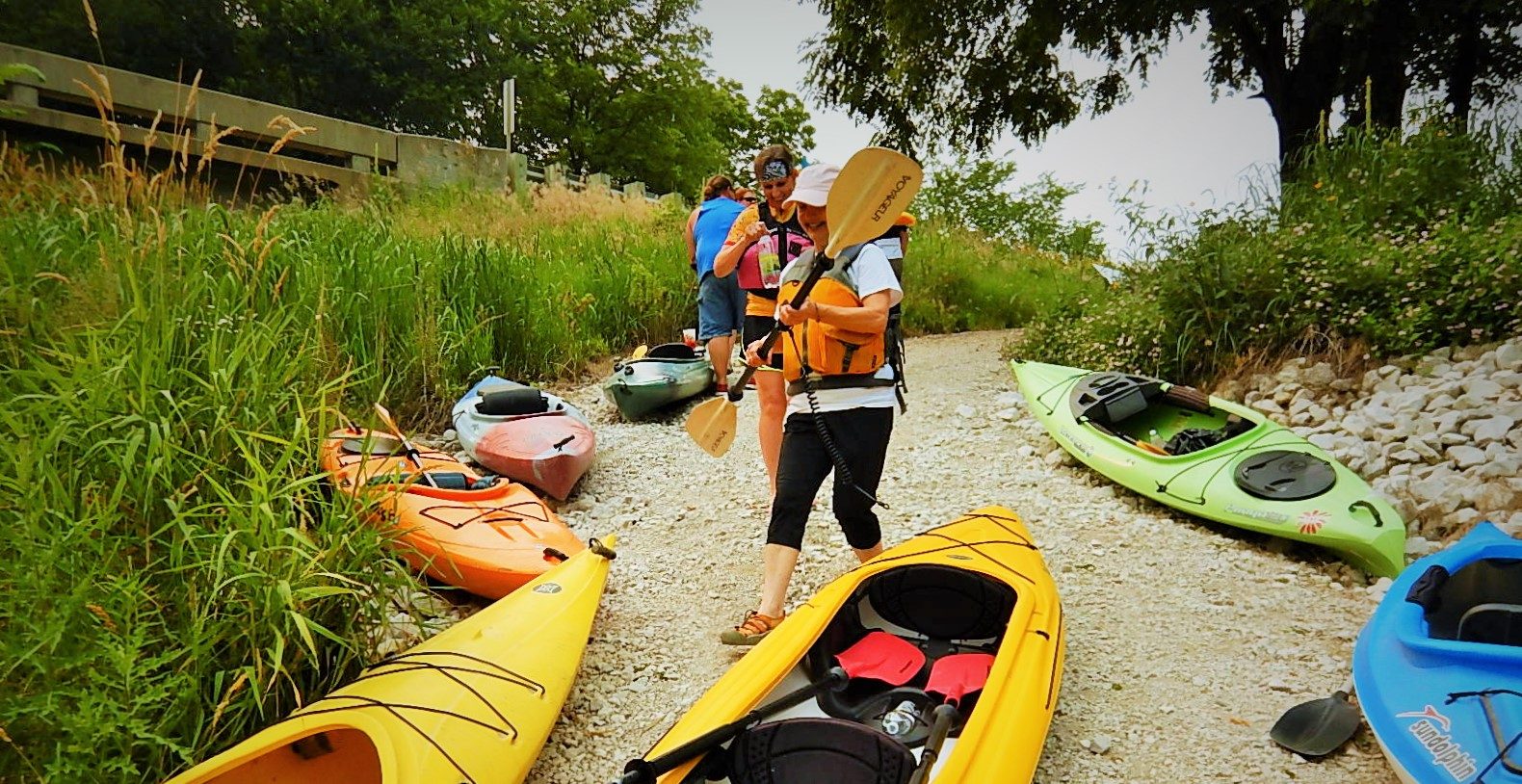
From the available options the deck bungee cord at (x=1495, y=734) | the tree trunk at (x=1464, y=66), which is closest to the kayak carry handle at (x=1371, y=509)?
the deck bungee cord at (x=1495, y=734)

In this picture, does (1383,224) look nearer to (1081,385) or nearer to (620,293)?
(1081,385)

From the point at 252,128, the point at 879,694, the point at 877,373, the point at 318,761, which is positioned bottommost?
the point at 318,761

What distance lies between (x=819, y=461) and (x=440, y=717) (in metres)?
1.31

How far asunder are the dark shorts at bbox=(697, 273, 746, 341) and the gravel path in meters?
0.71

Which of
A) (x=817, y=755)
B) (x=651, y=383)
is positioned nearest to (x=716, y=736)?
(x=817, y=755)

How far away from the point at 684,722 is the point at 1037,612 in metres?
1.05

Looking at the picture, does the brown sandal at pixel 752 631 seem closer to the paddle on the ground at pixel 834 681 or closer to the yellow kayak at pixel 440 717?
the paddle on the ground at pixel 834 681

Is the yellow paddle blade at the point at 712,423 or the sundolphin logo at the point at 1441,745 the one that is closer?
the sundolphin logo at the point at 1441,745

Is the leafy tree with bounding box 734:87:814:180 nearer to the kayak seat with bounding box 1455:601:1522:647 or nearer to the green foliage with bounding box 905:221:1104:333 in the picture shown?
the green foliage with bounding box 905:221:1104:333

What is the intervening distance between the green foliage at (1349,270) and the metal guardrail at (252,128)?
5.48 meters

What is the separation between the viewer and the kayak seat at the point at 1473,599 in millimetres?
2332

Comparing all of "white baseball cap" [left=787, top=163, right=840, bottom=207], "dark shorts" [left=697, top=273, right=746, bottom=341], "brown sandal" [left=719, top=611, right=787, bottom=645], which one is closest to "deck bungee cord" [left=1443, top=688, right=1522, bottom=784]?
"brown sandal" [left=719, top=611, right=787, bottom=645]

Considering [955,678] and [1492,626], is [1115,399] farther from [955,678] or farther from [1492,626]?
[955,678]

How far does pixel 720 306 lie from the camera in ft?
18.1
